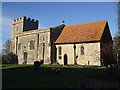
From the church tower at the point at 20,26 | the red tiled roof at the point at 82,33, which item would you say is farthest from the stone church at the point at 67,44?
the church tower at the point at 20,26

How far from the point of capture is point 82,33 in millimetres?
45469

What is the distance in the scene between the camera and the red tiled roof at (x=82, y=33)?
4278 cm

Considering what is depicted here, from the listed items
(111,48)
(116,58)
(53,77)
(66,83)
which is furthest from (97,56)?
A: (66,83)

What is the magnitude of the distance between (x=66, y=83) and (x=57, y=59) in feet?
84.5

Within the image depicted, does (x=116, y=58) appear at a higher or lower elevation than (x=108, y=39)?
lower

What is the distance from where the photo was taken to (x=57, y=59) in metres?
46.8

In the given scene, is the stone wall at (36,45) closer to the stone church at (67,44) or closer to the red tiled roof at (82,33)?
the stone church at (67,44)

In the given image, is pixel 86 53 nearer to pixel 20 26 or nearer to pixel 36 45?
pixel 36 45

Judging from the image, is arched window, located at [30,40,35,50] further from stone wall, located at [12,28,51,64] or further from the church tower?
the church tower

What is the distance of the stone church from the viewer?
41500mm

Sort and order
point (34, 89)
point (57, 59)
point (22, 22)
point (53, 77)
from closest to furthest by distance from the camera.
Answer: point (34, 89) → point (53, 77) → point (57, 59) → point (22, 22)

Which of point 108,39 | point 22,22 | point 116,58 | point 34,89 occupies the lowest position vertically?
point 34,89

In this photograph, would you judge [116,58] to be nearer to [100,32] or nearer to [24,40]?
[100,32]

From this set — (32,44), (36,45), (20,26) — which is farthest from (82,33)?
(20,26)
